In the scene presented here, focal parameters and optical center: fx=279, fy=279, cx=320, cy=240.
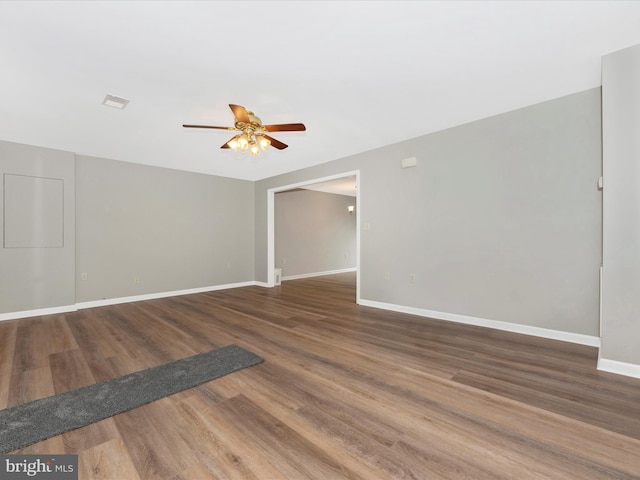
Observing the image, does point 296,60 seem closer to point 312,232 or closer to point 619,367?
point 619,367

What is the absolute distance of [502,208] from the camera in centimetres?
342

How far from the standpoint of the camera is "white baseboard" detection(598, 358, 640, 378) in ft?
7.43

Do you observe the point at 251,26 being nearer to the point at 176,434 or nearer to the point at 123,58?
the point at 123,58

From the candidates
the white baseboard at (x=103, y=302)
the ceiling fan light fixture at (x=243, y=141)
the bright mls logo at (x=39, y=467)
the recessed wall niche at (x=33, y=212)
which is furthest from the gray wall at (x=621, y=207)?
the recessed wall niche at (x=33, y=212)

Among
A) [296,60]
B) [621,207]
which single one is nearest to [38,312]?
[296,60]

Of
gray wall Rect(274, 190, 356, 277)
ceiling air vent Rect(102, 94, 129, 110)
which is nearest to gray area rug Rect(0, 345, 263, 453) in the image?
ceiling air vent Rect(102, 94, 129, 110)

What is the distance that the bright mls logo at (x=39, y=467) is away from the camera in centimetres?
134

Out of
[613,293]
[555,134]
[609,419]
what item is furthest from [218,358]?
[555,134]

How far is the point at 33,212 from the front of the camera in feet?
14.1

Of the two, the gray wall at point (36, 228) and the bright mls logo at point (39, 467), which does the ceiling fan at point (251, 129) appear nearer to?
the bright mls logo at point (39, 467)

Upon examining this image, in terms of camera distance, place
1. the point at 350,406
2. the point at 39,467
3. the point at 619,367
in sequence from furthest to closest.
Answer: the point at 619,367 → the point at 350,406 → the point at 39,467

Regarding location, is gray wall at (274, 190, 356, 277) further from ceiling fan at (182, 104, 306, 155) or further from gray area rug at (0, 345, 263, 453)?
gray area rug at (0, 345, 263, 453)

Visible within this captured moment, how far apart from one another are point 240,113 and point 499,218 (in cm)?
321

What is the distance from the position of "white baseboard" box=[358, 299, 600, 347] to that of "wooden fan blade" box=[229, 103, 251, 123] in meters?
3.39
